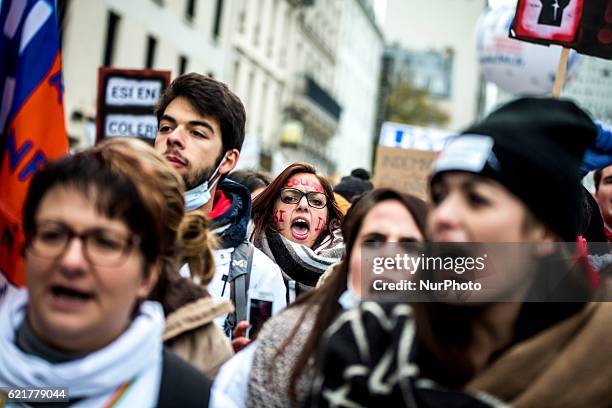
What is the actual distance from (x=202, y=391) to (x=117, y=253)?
45cm

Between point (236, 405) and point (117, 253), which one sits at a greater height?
point (117, 253)

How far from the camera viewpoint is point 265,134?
39625 millimetres

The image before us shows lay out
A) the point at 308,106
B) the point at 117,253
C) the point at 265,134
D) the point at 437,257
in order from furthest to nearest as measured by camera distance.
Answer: the point at 308,106
the point at 265,134
the point at 117,253
the point at 437,257

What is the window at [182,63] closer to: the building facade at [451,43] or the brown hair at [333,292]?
the brown hair at [333,292]

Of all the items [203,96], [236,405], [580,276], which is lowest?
[236,405]

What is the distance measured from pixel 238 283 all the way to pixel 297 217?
56.7 inches

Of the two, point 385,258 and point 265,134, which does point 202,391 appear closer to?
point 385,258

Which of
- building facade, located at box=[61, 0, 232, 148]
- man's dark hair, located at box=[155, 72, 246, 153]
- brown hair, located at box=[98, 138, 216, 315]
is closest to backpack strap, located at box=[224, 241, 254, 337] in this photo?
man's dark hair, located at box=[155, 72, 246, 153]

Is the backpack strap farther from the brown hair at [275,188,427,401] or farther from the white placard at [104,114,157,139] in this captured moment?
the white placard at [104,114,157,139]

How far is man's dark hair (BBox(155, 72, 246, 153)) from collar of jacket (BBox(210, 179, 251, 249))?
23 centimetres

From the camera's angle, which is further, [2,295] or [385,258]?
[2,295]

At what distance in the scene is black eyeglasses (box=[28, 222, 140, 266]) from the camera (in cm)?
233

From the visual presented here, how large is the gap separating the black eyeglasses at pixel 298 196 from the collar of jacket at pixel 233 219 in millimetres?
973

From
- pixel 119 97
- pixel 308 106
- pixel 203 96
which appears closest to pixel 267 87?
pixel 308 106
